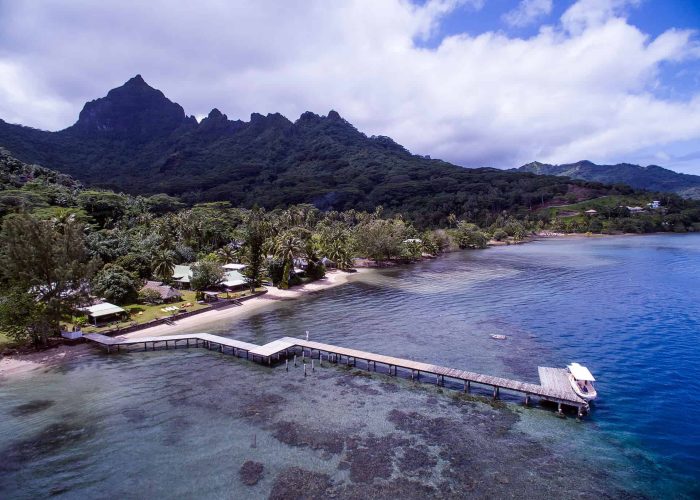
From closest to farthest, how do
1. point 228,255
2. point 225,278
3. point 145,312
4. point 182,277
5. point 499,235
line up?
1. point 145,312
2. point 225,278
3. point 182,277
4. point 228,255
5. point 499,235

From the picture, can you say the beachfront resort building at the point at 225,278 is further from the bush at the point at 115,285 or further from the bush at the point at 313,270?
the bush at the point at 313,270

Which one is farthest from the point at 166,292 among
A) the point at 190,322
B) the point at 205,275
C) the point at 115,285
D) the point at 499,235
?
the point at 499,235

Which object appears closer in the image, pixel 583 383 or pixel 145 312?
pixel 583 383

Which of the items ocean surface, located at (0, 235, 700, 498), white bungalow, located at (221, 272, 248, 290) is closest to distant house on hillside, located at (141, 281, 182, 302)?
white bungalow, located at (221, 272, 248, 290)

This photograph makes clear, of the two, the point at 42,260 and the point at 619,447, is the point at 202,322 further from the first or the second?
the point at 619,447

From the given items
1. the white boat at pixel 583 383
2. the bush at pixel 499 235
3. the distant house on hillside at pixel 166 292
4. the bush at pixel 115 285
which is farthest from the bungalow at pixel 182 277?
the bush at pixel 499 235

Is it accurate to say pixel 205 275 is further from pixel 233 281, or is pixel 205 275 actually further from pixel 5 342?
pixel 5 342

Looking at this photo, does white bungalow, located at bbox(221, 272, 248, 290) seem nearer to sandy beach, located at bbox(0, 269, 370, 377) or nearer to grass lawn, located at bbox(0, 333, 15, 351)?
sandy beach, located at bbox(0, 269, 370, 377)

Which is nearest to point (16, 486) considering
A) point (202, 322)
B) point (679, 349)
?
point (202, 322)

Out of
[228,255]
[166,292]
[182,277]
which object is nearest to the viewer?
[166,292]
